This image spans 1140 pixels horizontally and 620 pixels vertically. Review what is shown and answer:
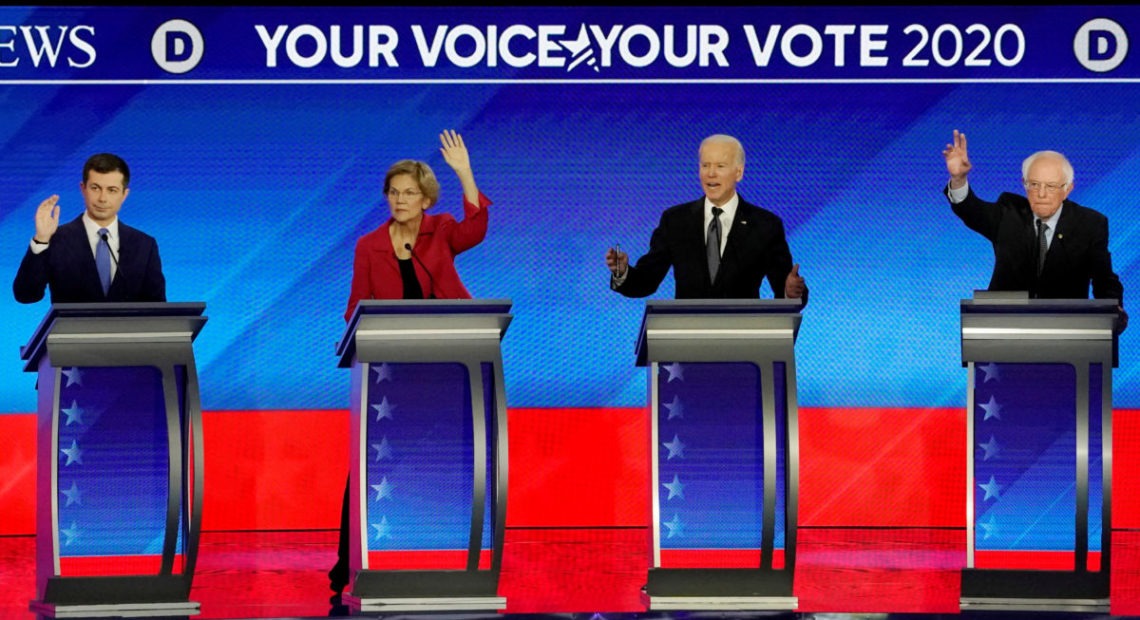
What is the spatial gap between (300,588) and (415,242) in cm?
121

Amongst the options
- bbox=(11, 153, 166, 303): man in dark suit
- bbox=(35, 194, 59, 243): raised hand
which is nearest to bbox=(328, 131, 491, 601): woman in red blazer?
bbox=(11, 153, 166, 303): man in dark suit

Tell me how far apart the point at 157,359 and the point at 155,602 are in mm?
688

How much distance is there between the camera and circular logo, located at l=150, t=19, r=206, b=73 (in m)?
7.68

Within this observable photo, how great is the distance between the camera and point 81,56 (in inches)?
302

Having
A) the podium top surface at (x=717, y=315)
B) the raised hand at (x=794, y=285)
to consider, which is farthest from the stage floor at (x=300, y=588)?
the raised hand at (x=794, y=285)

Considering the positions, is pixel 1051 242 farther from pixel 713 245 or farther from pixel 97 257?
pixel 97 257

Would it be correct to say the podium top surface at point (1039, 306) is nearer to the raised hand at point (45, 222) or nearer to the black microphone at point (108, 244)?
the black microphone at point (108, 244)

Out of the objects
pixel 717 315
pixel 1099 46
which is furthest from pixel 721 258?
pixel 1099 46

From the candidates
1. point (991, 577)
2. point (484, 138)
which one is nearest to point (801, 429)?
point (484, 138)

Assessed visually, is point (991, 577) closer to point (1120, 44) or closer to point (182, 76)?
point (1120, 44)

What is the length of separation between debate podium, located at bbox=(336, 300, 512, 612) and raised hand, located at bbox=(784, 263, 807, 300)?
901mm

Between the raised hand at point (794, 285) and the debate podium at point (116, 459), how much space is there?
68.6 inches

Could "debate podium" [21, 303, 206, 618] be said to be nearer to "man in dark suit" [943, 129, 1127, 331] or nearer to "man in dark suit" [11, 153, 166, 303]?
"man in dark suit" [11, 153, 166, 303]

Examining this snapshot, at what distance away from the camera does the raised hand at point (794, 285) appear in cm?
575
